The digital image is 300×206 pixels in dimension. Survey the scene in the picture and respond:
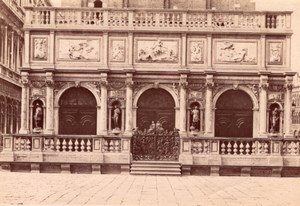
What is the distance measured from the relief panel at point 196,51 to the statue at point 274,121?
12.4ft

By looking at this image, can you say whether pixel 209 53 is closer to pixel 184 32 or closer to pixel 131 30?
pixel 184 32

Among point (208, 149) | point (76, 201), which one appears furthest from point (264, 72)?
point (76, 201)

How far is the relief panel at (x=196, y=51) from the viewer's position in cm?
2383

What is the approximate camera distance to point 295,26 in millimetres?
24156

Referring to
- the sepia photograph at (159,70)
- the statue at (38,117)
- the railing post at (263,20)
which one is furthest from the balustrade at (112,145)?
the railing post at (263,20)

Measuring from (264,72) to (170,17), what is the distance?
4.70 meters

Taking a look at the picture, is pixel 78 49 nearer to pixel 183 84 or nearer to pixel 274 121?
pixel 183 84

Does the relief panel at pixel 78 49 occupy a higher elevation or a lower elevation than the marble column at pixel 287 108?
higher

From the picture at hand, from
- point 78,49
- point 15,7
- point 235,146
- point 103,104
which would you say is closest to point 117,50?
point 78,49

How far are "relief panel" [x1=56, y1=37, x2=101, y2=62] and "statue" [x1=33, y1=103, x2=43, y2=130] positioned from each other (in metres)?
2.29

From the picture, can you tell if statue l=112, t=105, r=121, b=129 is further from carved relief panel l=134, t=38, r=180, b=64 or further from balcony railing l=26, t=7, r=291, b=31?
balcony railing l=26, t=7, r=291, b=31

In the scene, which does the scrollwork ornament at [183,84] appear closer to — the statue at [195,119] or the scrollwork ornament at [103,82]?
the statue at [195,119]

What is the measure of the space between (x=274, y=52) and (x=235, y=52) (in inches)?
66.1

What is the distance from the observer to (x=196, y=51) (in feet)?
78.1
